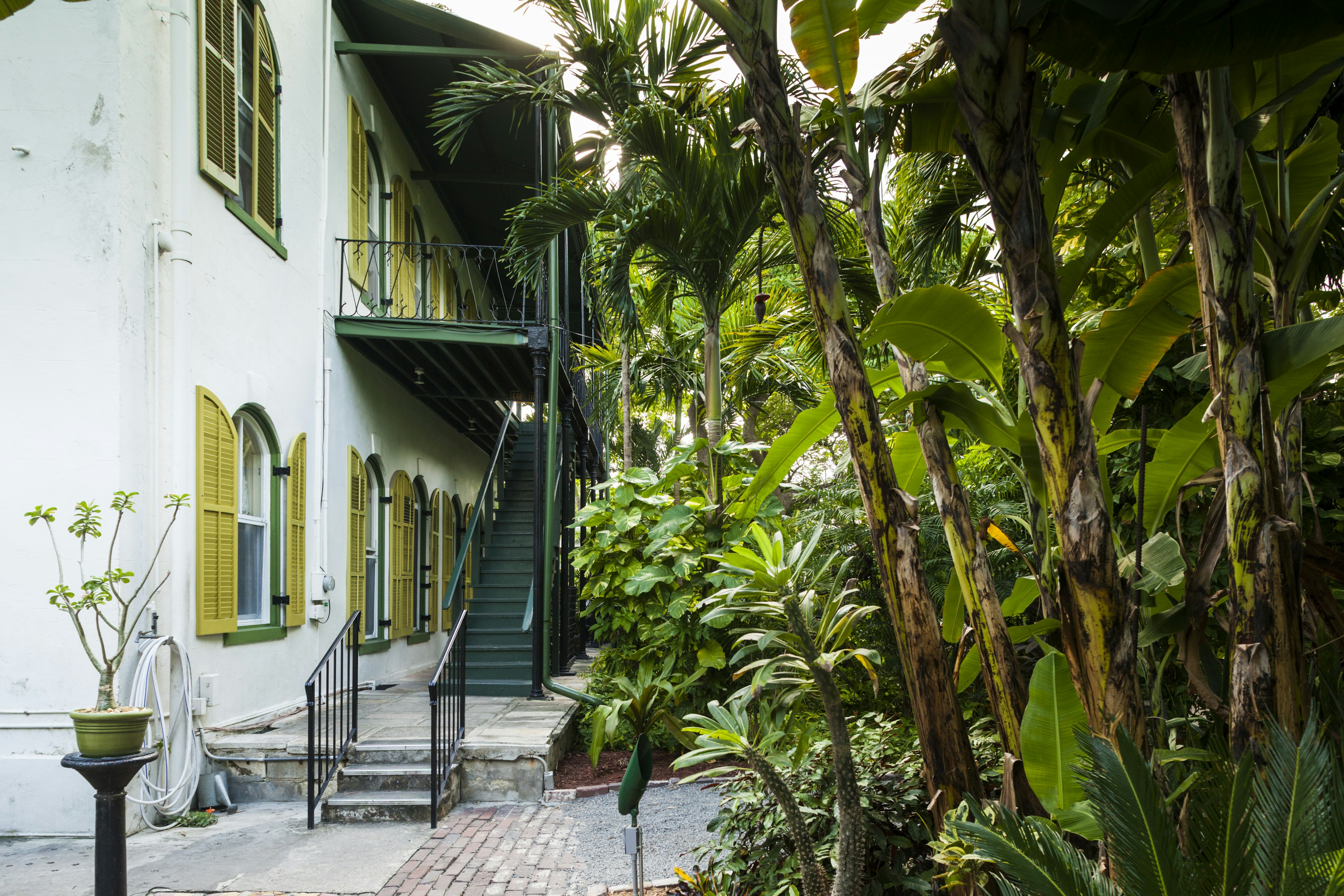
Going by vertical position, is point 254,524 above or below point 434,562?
above

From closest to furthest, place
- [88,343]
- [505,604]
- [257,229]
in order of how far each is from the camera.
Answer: [88,343] < [257,229] < [505,604]

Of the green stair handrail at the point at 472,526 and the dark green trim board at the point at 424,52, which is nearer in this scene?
the green stair handrail at the point at 472,526

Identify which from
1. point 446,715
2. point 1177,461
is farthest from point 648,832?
point 1177,461

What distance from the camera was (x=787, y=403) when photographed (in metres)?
21.4

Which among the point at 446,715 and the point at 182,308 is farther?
the point at 446,715

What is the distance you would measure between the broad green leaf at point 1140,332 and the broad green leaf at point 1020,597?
85cm

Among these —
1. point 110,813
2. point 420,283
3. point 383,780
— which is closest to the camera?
point 110,813

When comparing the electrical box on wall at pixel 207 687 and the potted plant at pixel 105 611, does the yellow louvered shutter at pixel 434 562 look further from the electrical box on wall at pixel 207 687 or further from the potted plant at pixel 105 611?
the potted plant at pixel 105 611

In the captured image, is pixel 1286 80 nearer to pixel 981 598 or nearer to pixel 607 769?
pixel 981 598

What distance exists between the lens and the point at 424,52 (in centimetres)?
912

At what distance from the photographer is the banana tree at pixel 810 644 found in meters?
2.79

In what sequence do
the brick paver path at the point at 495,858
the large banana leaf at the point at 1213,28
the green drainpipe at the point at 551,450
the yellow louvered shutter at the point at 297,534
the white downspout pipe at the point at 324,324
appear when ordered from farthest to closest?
the green drainpipe at the point at 551,450 < the white downspout pipe at the point at 324,324 < the yellow louvered shutter at the point at 297,534 < the brick paver path at the point at 495,858 < the large banana leaf at the point at 1213,28

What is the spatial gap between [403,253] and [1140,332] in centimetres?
999

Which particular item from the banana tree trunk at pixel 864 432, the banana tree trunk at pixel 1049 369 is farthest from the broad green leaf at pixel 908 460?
the banana tree trunk at pixel 1049 369
